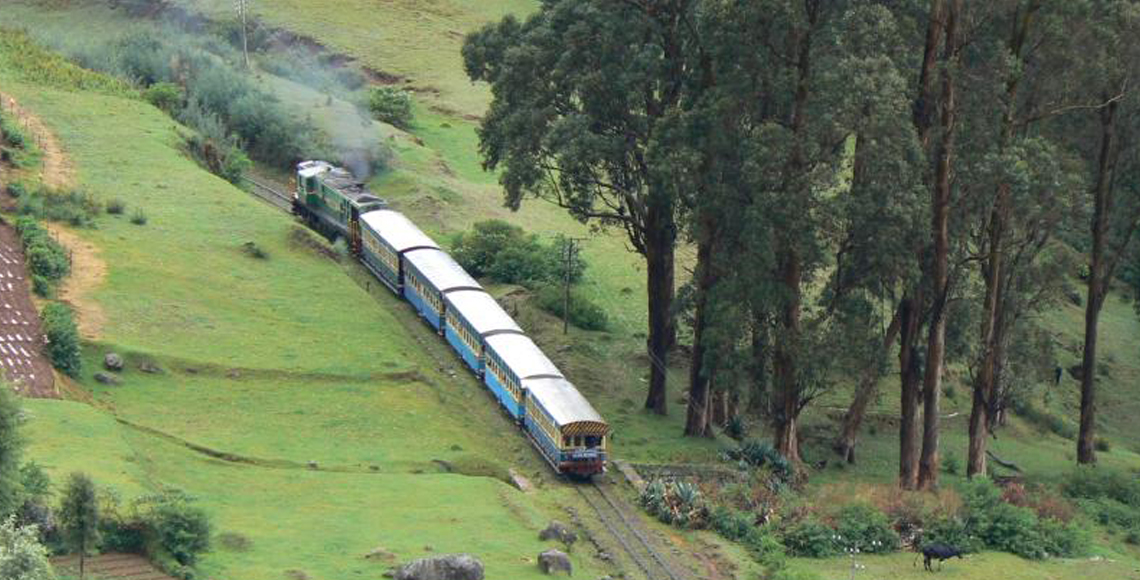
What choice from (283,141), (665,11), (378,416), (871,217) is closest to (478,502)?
(378,416)

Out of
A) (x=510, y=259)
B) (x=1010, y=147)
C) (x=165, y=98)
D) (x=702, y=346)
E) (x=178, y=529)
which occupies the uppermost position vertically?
(x=1010, y=147)

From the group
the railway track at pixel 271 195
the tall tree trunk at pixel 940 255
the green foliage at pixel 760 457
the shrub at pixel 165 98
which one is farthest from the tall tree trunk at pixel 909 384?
the shrub at pixel 165 98

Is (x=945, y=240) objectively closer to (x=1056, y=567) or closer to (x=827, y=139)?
(x=827, y=139)

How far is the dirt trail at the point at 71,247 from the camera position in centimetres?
6702

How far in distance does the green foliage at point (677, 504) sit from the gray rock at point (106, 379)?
1811 centimetres

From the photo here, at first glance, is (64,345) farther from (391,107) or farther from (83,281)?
(391,107)

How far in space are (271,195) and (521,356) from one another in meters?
32.9

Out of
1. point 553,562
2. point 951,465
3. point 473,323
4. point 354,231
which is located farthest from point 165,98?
point 553,562

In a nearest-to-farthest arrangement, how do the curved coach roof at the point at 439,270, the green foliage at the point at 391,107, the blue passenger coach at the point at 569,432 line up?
1. the blue passenger coach at the point at 569,432
2. the curved coach roof at the point at 439,270
3. the green foliage at the point at 391,107

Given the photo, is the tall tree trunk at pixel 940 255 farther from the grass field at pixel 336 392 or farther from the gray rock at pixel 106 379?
the gray rock at pixel 106 379

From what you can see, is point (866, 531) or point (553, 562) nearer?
point (553, 562)

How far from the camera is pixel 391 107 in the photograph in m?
111

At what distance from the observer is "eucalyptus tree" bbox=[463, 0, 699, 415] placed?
6588cm

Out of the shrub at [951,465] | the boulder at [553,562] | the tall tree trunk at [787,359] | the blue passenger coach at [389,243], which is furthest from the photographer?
the blue passenger coach at [389,243]
